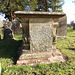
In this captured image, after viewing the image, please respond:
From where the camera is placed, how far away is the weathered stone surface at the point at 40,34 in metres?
2.49

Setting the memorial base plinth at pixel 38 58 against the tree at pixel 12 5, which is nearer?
the memorial base plinth at pixel 38 58

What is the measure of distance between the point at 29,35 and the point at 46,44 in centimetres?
74

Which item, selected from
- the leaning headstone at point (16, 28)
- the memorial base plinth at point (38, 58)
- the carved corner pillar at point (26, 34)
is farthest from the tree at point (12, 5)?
the memorial base plinth at point (38, 58)

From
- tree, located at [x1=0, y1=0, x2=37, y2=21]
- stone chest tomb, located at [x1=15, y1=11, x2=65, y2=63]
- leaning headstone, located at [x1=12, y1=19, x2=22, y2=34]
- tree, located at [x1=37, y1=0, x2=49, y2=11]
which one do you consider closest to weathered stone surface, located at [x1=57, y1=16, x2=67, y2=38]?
stone chest tomb, located at [x1=15, y1=11, x2=65, y2=63]

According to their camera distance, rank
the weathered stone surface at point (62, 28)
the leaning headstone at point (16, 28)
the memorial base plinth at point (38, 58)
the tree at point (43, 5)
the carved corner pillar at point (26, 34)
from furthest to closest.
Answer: the tree at point (43, 5) → the leaning headstone at point (16, 28) → the weathered stone surface at point (62, 28) → the carved corner pillar at point (26, 34) → the memorial base plinth at point (38, 58)

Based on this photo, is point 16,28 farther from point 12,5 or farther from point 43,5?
point 43,5

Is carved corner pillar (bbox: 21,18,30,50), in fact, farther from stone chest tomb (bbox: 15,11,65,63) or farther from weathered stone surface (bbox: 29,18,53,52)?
weathered stone surface (bbox: 29,18,53,52)

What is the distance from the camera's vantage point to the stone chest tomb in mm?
2457

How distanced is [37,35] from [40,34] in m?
0.12

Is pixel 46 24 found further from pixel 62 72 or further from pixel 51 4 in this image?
pixel 51 4

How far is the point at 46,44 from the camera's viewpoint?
2.64 m

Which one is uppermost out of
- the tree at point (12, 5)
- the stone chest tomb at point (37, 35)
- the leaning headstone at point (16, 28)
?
the tree at point (12, 5)

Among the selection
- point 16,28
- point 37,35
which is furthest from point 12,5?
point 37,35

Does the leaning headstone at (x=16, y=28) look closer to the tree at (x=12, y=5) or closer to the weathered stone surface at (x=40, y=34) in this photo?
the tree at (x=12, y=5)
